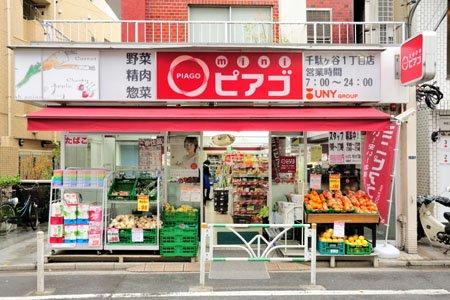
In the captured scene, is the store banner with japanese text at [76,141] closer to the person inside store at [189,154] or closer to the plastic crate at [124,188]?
the plastic crate at [124,188]

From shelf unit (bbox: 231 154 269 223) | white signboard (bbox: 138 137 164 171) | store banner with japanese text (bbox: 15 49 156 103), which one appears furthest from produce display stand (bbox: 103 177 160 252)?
shelf unit (bbox: 231 154 269 223)

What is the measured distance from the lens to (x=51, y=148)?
2275cm

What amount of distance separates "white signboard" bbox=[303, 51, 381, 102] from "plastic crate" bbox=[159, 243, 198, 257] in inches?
163

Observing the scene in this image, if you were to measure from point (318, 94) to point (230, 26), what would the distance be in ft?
13.0

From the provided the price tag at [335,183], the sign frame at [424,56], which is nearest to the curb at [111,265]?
the price tag at [335,183]

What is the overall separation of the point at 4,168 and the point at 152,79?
9555 millimetres

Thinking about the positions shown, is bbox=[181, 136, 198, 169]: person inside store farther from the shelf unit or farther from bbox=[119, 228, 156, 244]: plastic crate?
the shelf unit

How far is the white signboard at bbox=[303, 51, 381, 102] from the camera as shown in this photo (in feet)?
34.5

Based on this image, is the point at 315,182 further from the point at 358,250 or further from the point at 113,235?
the point at 113,235

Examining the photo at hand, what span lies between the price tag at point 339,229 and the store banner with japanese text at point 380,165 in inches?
56.3

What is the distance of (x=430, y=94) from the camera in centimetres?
1212

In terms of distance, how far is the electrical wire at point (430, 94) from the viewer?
12000 millimetres

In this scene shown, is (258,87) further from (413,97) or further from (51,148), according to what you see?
(51,148)

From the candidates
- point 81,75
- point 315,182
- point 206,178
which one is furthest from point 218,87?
point 206,178
